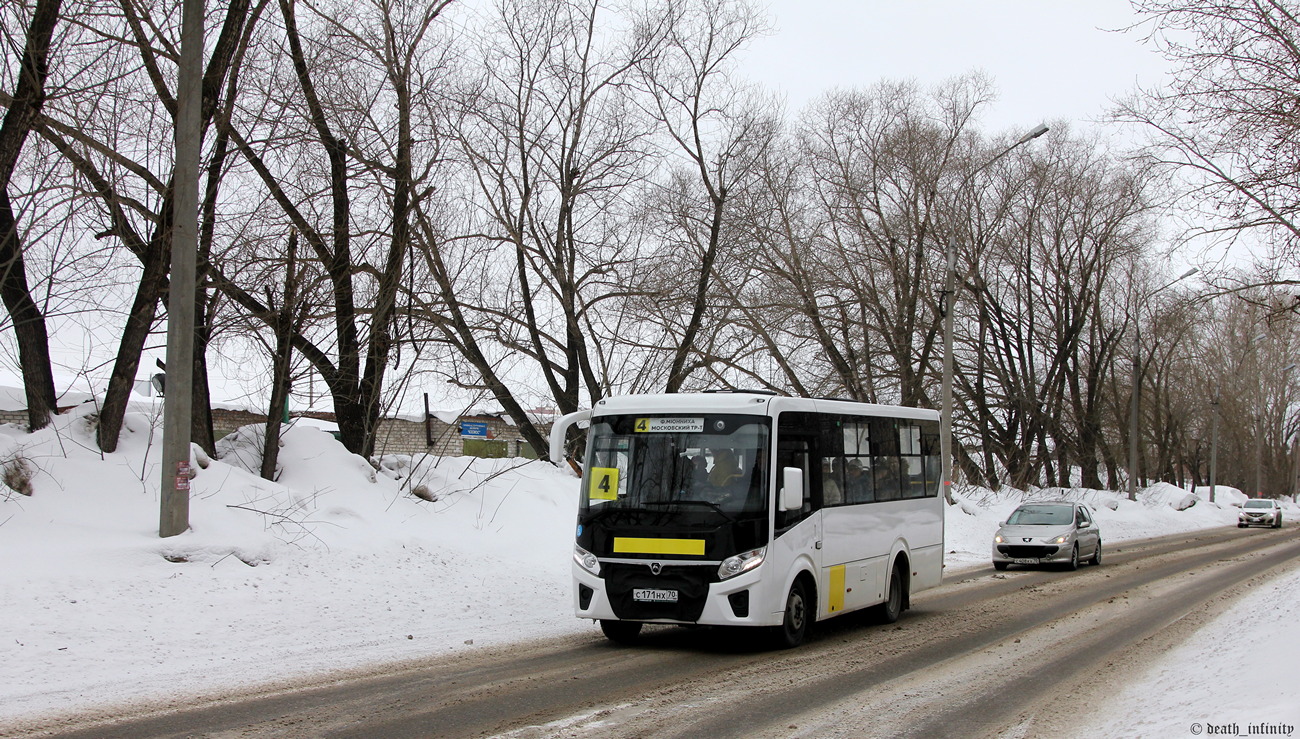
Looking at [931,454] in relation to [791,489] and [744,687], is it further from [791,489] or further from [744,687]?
[744,687]

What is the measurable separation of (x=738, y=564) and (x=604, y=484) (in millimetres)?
1725

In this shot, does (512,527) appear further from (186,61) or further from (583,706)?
(583,706)

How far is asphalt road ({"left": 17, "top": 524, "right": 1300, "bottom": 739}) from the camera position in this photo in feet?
23.9

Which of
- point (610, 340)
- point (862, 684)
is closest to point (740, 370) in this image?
point (610, 340)

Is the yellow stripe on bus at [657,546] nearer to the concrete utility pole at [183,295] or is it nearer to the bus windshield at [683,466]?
the bus windshield at [683,466]

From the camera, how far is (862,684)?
30.1 ft

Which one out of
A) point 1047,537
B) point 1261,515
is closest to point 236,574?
point 1047,537

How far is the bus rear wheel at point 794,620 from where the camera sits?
11.2 meters

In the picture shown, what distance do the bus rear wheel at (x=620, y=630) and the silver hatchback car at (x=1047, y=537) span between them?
14.1m

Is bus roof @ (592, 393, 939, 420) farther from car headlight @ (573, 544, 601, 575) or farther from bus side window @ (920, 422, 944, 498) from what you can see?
bus side window @ (920, 422, 944, 498)

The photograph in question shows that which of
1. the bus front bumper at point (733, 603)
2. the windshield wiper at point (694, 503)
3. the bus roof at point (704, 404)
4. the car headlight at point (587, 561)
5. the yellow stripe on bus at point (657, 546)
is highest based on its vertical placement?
the bus roof at point (704, 404)

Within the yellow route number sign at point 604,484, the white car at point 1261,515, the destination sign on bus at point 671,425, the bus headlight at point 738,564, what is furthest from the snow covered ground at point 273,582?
the white car at point 1261,515

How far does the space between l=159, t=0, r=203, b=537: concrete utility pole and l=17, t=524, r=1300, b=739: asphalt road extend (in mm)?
4024

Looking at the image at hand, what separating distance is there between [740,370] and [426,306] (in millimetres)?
13293
